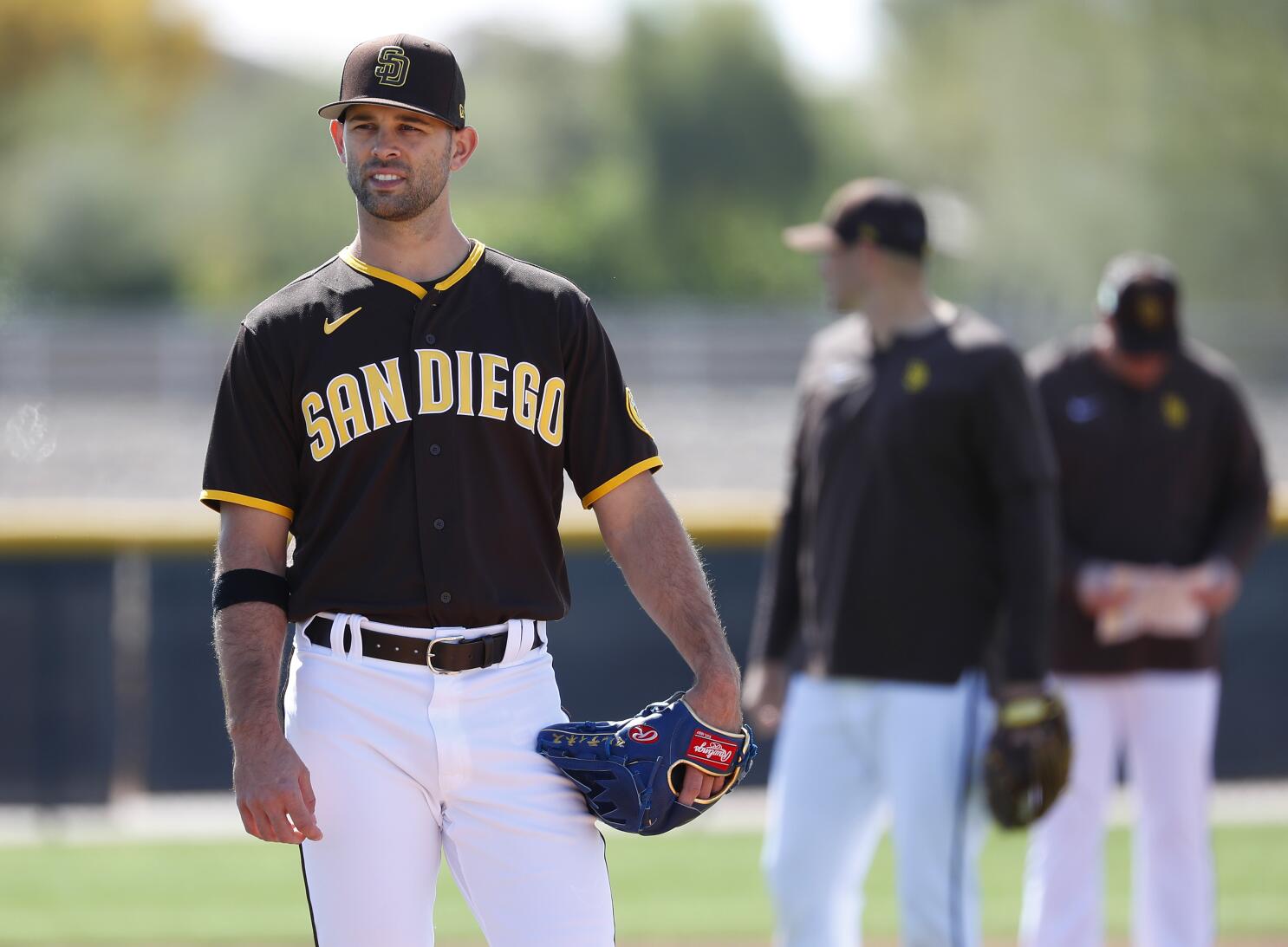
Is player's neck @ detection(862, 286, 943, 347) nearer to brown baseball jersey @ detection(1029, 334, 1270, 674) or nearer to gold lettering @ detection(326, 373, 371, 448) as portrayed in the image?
brown baseball jersey @ detection(1029, 334, 1270, 674)

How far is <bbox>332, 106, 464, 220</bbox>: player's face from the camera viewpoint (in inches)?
125

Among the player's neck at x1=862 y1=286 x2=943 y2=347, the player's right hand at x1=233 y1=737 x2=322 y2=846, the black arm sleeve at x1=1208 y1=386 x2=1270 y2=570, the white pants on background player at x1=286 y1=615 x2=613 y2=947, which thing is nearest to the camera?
the player's right hand at x1=233 y1=737 x2=322 y2=846

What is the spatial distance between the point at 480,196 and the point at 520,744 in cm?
4581

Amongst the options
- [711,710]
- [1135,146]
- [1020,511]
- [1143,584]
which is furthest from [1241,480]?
[1135,146]

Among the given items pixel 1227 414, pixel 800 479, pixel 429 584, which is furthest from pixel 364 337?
pixel 1227 414

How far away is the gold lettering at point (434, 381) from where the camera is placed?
10.4 ft

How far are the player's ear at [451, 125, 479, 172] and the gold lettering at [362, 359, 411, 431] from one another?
41cm

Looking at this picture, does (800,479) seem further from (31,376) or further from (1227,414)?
(31,376)

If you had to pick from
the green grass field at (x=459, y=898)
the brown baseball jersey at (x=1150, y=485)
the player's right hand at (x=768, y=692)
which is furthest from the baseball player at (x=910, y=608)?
the green grass field at (x=459, y=898)

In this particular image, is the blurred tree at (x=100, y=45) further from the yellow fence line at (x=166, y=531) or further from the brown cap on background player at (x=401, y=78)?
the brown cap on background player at (x=401, y=78)

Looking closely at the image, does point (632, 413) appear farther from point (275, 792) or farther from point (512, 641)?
point (275, 792)

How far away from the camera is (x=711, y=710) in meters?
3.15

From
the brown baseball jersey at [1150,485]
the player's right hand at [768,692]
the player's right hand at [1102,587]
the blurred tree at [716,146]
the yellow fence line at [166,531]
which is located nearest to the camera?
the player's right hand at [768,692]

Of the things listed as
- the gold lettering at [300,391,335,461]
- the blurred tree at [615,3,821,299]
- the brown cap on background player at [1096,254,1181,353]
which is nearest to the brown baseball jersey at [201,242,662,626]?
the gold lettering at [300,391,335,461]
